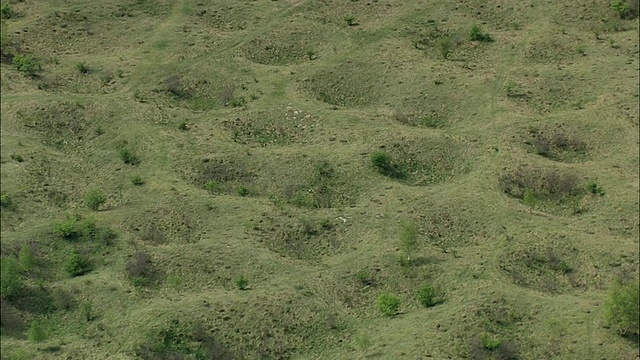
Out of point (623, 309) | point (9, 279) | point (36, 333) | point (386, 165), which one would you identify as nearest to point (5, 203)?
point (9, 279)

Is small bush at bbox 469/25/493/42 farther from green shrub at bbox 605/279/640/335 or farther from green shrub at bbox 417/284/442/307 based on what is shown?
green shrub at bbox 605/279/640/335

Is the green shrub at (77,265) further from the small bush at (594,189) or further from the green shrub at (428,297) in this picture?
the small bush at (594,189)

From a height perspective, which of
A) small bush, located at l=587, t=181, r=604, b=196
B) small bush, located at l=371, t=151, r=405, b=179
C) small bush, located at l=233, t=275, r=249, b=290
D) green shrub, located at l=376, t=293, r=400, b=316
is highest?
small bush, located at l=587, t=181, r=604, b=196

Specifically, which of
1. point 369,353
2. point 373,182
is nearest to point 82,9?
point 373,182

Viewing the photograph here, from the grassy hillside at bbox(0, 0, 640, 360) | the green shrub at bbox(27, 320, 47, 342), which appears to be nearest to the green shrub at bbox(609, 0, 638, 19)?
the grassy hillside at bbox(0, 0, 640, 360)

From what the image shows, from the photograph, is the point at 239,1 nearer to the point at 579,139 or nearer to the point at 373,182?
the point at 373,182
